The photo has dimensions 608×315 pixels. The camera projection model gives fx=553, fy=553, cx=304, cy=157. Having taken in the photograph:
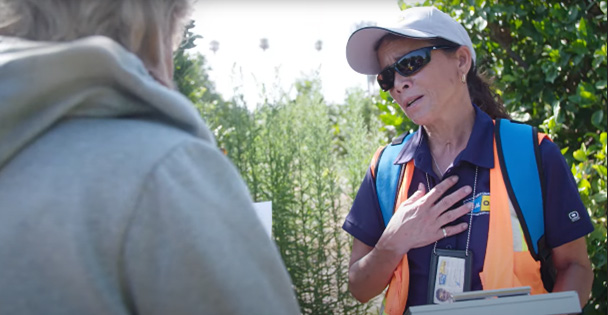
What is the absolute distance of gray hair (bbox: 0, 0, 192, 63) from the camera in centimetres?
91

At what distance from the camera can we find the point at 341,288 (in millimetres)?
4082

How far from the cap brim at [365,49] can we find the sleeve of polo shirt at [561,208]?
736 millimetres

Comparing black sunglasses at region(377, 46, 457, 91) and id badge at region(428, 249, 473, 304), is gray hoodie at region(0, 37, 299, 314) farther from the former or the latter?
black sunglasses at region(377, 46, 457, 91)

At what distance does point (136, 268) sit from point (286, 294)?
245 mm

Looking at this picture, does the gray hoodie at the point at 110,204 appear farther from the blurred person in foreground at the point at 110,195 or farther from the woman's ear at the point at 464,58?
the woman's ear at the point at 464,58

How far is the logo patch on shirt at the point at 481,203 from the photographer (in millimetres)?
1860

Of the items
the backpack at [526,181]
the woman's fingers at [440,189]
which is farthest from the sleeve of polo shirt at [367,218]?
the backpack at [526,181]

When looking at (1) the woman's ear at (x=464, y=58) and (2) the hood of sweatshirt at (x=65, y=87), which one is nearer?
(2) the hood of sweatshirt at (x=65, y=87)

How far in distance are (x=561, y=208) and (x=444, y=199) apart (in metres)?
0.38

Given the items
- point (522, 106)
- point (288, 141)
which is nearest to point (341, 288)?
point (288, 141)

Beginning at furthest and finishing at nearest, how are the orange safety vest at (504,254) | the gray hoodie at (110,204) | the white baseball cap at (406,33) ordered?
the white baseball cap at (406,33) < the orange safety vest at (504,254) < the gray hoodie at (110,204)

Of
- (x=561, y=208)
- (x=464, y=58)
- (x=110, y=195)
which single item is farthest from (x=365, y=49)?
(x=110, y=195)

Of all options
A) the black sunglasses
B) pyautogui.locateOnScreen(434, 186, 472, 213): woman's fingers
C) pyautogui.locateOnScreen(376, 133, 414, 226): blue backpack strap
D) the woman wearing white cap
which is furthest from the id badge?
the black sunglasses

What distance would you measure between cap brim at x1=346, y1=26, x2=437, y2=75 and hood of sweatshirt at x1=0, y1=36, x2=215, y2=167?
138 cm
